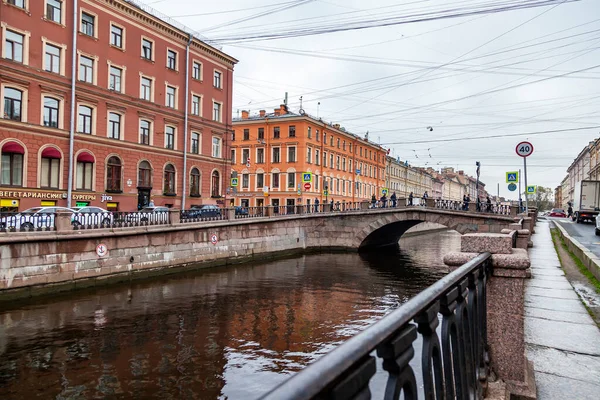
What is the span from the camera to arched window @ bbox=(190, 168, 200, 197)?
33500 mm

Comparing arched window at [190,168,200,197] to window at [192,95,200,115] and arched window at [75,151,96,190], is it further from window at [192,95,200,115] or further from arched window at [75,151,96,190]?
arched window at [75,151,96,190]

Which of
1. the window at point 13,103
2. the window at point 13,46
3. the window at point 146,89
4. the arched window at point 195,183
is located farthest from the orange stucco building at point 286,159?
the window at point 13,46

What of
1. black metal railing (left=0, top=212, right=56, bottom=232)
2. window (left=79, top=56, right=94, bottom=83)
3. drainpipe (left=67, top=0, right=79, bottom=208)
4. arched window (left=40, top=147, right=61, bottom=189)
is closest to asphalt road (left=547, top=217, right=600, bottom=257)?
black metal railing (left=0, top=212, right=56, bottom=232)

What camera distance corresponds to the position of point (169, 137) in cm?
3183

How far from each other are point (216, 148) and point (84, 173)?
12350 mm

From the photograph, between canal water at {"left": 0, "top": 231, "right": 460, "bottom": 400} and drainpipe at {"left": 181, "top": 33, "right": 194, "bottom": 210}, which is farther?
drainpipe at {"left": 181, "top": 33, "right": 194, "bottom": 210}

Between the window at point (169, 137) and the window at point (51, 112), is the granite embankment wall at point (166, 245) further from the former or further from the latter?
the window at point (51, 112)

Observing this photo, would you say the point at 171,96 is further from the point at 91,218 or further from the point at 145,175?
the point at 91,218

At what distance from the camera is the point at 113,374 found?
891 cm

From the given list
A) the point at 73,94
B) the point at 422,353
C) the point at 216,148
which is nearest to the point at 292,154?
the point at 216,148

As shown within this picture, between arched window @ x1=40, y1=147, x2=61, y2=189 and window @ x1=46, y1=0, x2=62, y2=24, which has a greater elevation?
window @ x1=46, y1=0, x2=62, y2=24

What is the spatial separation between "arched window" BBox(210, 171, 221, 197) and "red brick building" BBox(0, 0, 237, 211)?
0.08m

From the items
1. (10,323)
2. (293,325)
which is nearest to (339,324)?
(293,325)

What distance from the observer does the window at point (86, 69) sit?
83.9 feet
